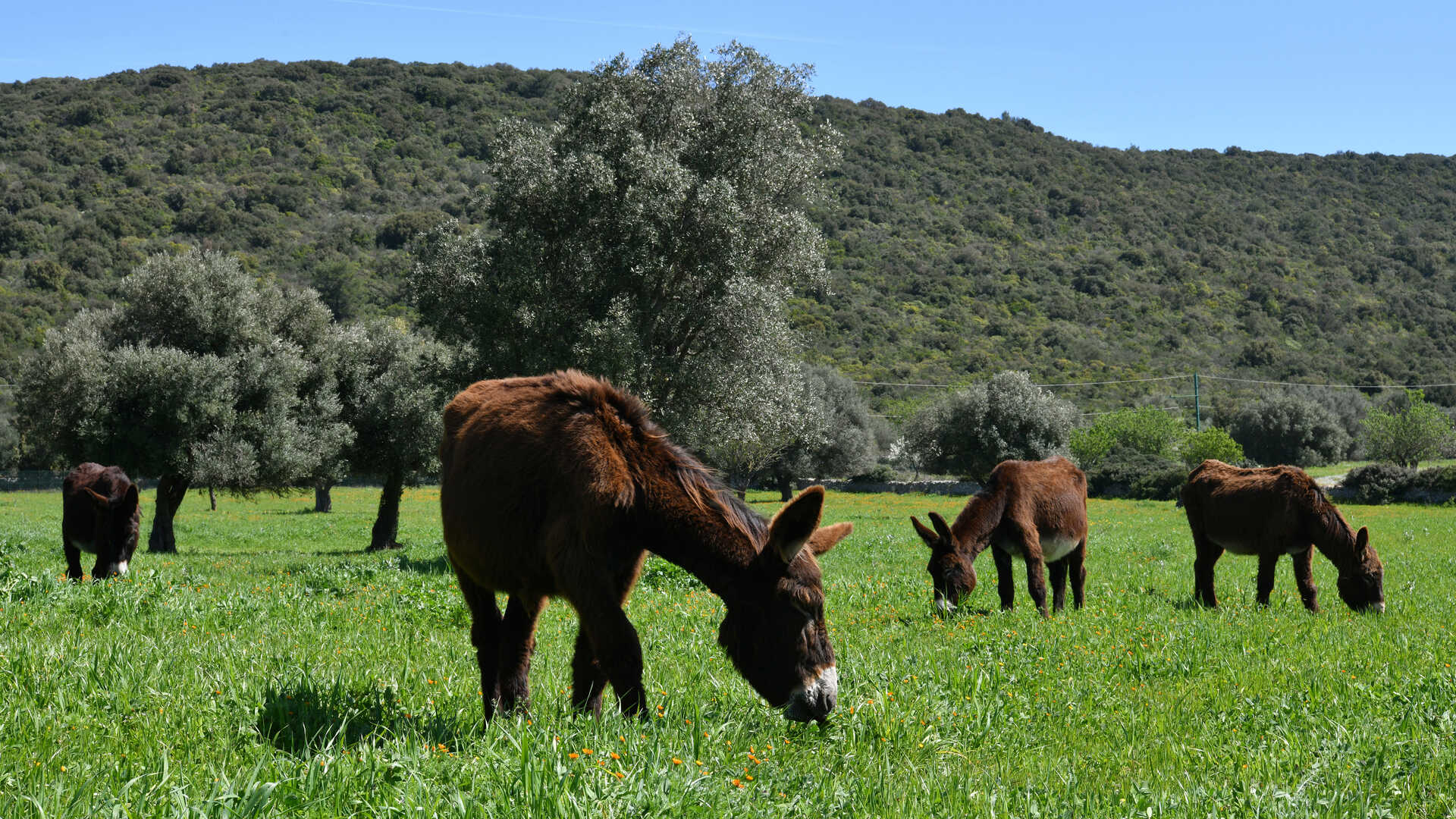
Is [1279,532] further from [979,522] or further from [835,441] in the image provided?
[835,441]

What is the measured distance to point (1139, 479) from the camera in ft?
168

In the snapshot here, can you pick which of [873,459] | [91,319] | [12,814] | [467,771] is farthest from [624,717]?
[873,459]

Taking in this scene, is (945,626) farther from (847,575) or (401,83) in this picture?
(401,83)

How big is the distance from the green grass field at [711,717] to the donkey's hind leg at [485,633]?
190 millimetres

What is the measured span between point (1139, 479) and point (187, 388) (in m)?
47.3

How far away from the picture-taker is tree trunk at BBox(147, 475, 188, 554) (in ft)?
82.3

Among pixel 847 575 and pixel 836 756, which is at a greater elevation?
pixel 836 756

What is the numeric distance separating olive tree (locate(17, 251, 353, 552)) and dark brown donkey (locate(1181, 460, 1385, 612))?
22.0m

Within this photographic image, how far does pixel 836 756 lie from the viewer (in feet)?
14.6

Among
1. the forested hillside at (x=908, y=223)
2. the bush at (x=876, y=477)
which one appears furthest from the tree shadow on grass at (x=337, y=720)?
the forested hillside at (x=908, y=223)

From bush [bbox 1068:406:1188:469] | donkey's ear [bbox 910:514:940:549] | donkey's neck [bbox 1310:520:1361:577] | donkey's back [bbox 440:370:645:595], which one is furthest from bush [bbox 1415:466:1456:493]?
donkey's back [bbox 440:370:645:595]

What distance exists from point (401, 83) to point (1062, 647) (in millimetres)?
148569

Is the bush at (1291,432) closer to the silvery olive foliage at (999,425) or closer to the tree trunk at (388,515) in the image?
the silvery olive foliage at (999,425)

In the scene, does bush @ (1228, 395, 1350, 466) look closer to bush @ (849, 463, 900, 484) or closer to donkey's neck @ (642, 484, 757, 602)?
bush @ (849, 463, 900, 484)
